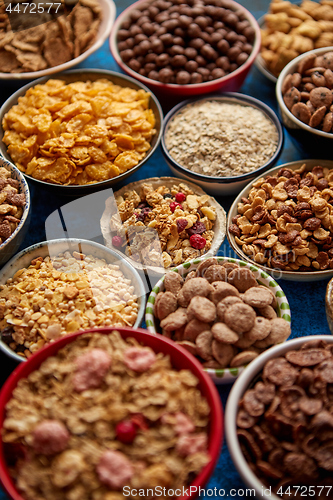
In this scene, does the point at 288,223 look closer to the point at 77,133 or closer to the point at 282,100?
the point at 282,100

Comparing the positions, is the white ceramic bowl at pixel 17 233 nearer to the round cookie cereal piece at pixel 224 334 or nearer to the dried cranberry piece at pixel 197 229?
the dried cranberry piece at pixel 197 229

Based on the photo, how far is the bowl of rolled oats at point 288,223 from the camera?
130cm

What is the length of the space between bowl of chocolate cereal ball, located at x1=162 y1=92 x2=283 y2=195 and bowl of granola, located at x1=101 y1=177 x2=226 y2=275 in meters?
0.08

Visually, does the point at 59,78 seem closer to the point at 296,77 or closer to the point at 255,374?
the point at 296,77

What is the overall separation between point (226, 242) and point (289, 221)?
0.27 meters

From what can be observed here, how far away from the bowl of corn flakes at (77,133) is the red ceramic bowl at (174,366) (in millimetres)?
678

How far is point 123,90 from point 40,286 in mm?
943

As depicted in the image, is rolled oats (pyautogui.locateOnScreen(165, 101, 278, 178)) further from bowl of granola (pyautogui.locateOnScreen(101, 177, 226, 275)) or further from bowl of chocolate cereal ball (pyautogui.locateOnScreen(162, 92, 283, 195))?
bowl of granola (pyautogui.locateOnScreen(101, 177, 226, 275))

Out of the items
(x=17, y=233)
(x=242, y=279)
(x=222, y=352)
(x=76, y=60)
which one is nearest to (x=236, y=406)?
(x=222, y=352)

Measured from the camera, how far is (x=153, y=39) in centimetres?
177

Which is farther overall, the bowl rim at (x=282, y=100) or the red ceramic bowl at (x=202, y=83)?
the red ceramic bowl at (x=202, y=83)

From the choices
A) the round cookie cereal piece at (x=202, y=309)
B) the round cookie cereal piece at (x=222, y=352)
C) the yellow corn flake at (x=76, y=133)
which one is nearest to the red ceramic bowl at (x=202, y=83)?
the yellow corn flake at (x=76, y=133)

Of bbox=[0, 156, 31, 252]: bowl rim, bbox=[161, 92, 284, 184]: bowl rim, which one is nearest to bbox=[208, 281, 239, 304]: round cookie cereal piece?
bbox=[161, 92, 284, 184]: bowl rim

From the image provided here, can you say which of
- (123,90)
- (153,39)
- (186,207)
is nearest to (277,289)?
(186,207)
